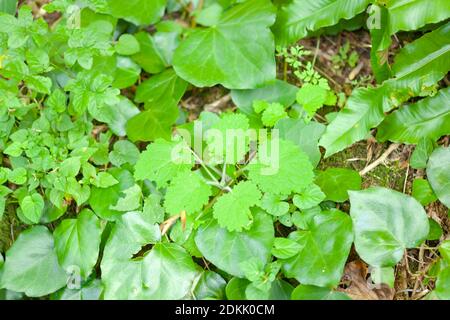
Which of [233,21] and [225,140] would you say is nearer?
[225,140]

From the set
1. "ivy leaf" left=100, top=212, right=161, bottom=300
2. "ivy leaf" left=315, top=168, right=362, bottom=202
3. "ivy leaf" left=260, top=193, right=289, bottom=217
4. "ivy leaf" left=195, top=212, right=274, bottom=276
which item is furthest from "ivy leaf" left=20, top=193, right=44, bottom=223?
"ivy leaf" left=315, top=168, right=362, bottom=202

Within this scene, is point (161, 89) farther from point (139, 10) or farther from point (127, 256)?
point (127, 256)

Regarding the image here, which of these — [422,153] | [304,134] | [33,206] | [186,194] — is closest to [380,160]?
[422,153]

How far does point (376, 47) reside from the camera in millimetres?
1942

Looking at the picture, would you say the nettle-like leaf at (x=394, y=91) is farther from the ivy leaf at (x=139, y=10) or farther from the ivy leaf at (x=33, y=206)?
the ivy leaf at (x=33, y=206)

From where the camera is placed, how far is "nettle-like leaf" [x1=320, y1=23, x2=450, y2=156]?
1.90 metres

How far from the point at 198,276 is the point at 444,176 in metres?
0.94

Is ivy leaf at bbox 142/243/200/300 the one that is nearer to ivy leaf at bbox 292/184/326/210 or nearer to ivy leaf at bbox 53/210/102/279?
ivy leaf at bbox 53/210/102/279

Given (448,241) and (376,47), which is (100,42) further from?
(448,241)

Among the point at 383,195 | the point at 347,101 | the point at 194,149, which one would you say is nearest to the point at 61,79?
the point at 194,149

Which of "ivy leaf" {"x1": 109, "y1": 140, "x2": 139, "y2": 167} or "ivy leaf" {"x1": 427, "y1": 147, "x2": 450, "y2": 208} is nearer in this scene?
"ivy leaf" {"x1": 427, "y1": 147, "x2": 450, "y2": 208}

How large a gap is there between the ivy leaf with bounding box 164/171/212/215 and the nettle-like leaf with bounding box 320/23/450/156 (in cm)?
50

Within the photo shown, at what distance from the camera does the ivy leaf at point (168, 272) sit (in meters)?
1.75

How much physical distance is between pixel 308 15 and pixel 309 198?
2.51 ft
